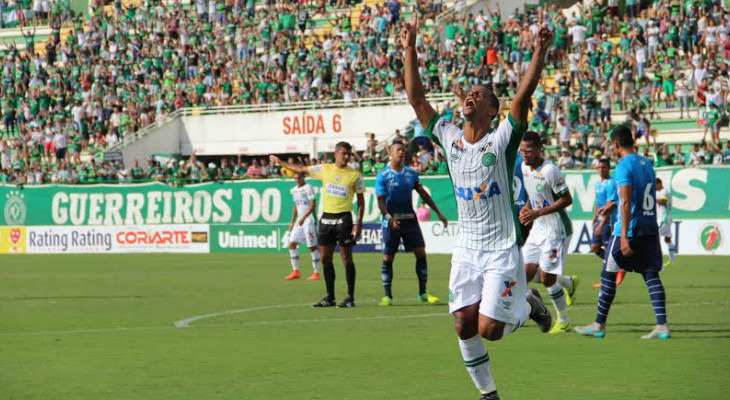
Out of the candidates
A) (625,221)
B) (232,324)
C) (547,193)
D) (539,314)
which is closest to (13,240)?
(232,324)

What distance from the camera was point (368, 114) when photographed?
45.2 m

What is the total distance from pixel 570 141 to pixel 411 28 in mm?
28531

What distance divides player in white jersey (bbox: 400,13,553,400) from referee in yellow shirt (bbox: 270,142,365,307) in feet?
27.8

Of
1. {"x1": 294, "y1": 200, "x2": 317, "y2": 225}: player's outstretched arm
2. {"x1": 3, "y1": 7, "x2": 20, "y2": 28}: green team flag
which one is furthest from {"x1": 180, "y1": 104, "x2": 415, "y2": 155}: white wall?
{"x1": 294, "y1": 200, "x2": 317, "y2": 225}: player's outstretched arm

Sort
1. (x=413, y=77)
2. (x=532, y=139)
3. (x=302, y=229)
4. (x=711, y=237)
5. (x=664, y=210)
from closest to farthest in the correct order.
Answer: (x=413, y=77)
(x=532, y=139)
(x=302, y=229)
(x=664, y=210)
(x=711, y=237)

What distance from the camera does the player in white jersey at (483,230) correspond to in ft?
26.9

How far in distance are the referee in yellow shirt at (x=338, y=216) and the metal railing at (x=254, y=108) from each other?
87.3ft

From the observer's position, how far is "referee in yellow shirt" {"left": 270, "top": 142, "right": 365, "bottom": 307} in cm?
1703

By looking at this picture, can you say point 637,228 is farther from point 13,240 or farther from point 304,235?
point 13,240

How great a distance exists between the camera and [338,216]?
56.3ft

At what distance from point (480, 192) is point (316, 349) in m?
4.35

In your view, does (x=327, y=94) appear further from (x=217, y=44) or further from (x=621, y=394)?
(x=621, y=394)

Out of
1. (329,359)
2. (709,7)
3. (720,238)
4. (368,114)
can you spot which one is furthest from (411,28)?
(368,114)

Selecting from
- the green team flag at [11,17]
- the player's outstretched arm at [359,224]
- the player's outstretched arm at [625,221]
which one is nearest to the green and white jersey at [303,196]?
the player's outstretched arm at [359,224]
